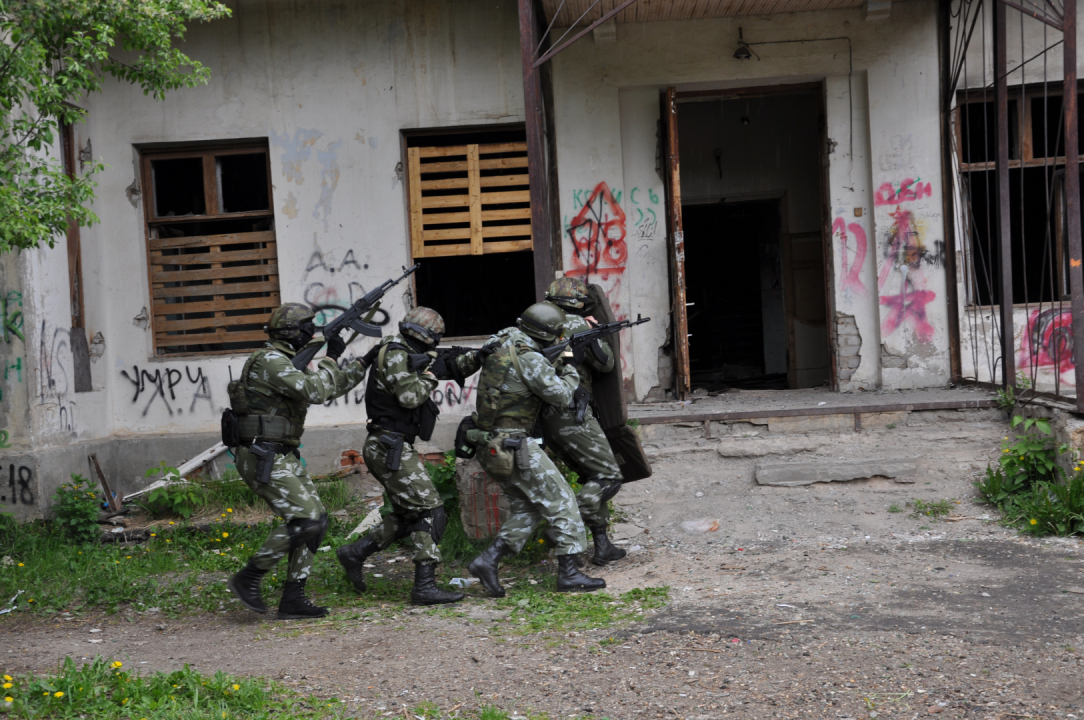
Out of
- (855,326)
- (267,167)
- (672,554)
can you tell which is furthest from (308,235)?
(855,326)

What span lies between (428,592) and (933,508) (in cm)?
342

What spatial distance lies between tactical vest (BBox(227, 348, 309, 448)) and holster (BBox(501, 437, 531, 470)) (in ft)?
3.57

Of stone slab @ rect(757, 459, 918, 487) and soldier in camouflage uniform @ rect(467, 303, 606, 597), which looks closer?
soldier in camouflage uniform @ rect(467, 303, 606, 597)

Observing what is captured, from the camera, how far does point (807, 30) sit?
775 centimetres

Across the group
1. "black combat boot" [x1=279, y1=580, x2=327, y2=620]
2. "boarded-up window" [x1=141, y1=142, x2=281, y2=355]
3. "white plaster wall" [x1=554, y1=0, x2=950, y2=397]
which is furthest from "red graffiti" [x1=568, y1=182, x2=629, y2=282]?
"black combat boot" [x1=279, y1=580, x2=327, y2=620]

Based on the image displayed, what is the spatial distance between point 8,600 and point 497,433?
10.2 ft

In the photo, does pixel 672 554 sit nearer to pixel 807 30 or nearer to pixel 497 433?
pixel 497 433

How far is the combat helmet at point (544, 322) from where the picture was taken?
5.02 metres

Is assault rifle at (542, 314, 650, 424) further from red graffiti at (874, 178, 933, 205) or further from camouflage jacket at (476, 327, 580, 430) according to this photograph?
red graffiti at (874, 178, 933, 205)

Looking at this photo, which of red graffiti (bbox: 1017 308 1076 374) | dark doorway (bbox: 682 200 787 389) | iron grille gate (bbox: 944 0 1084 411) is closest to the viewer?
iron grille gate (bbox: 944 0 1084 411)

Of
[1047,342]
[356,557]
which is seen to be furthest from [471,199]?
[1047,342]

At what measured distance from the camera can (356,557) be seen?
4992mm

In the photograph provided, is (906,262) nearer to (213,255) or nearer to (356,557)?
(356,557)

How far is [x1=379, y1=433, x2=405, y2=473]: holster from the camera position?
15.6ft
